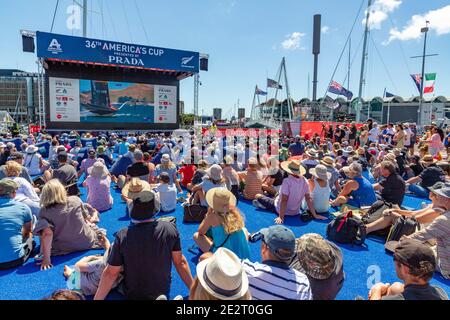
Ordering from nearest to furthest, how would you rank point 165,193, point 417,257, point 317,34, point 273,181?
1. point 417,257
2. point 165,193
3. point 273,181
4. point 317,34

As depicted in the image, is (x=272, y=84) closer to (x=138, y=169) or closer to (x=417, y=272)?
(x=138, y=169)

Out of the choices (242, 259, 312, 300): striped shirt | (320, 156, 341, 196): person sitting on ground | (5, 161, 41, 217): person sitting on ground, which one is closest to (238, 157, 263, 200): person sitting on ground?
(320, 156, 341, 196): person sitting on ground

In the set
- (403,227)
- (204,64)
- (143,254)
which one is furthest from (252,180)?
(204,64)

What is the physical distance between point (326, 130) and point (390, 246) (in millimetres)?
15681

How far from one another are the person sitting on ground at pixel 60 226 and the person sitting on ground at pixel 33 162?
592cm

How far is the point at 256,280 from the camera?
196 cm

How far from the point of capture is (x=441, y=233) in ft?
10.9

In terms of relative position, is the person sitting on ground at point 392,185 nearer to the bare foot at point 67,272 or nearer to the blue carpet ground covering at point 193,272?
the blue carpet ground covering at point 193,272

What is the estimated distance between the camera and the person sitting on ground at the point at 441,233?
330cm

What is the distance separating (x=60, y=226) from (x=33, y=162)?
636 cm

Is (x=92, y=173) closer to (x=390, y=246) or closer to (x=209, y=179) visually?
(x=209, y=179)

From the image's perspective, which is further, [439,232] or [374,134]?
[374,134]

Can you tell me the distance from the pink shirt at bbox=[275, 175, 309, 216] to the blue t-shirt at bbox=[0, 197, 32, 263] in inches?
154

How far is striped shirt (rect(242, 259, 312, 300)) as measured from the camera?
1.91 meters
